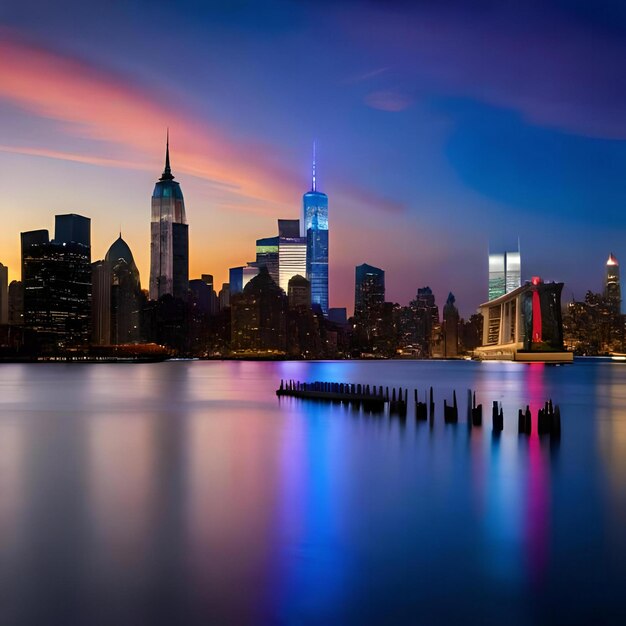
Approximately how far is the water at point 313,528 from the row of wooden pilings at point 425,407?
1.28 m

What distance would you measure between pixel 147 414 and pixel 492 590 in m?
36.9

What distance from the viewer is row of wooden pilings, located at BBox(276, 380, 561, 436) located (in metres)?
33.5

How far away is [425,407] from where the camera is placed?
40.8 meters

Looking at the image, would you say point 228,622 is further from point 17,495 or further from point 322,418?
point 322,418

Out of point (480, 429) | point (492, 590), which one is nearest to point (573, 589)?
point (492, 590)

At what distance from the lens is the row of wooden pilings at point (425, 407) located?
110 feet

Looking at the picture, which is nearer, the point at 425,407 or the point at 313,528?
the point at 313,528

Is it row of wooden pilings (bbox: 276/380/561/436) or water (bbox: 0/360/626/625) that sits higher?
row of wooden pilings (bbox: 276/380/561/436)

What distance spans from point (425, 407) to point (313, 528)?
25052mm

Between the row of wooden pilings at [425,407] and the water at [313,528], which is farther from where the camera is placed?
the row of wooden pilings at [425,407]

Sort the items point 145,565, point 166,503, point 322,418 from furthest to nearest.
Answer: point 322,418
point 166,503
point 145,565

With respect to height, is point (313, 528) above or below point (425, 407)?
below

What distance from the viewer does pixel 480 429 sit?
35000 millimetres

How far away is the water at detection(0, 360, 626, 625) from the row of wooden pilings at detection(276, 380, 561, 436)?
1.28 m
